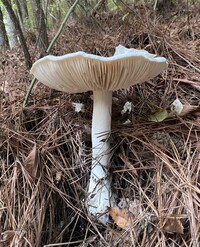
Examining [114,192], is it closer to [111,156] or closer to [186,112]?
[111,156]

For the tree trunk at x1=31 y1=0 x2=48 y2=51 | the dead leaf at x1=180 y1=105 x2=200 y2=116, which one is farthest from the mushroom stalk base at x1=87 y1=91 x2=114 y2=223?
the tree trunk at x1=31 y1=0 x2=48 y2=51

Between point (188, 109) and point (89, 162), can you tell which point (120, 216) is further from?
point (188, 109)

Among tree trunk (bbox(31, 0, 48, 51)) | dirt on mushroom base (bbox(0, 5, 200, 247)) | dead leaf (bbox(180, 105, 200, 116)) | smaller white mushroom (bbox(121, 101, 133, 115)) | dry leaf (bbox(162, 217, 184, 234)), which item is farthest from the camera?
tree trunk (bbox(31, 0, 48, 51))

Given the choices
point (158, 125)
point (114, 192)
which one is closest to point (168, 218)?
point (114, 192)

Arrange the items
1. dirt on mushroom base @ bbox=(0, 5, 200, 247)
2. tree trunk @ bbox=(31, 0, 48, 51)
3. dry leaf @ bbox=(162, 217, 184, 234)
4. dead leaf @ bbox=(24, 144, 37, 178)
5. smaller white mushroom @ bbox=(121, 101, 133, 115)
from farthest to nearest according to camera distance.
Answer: tree trunk @ bbox=(31, 0, 48, 51) → smaller white mushroom @ bbox=(121, 101, 133, 115) → dead leaf @ bbox=(24, 144, 37, 178) → dirt on mushroom base @ bbox=(0, 5, 200, 247) → dry leaf @ bbox=(162, 217, 184, 234)

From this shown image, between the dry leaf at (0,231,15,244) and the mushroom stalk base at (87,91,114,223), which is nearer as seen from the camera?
the dry leaf at (0,231,15,244)

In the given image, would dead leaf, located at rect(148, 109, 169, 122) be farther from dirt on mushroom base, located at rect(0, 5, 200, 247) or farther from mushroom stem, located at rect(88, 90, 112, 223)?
mushroom stem, located at rect(88, 90, 112, 223)
